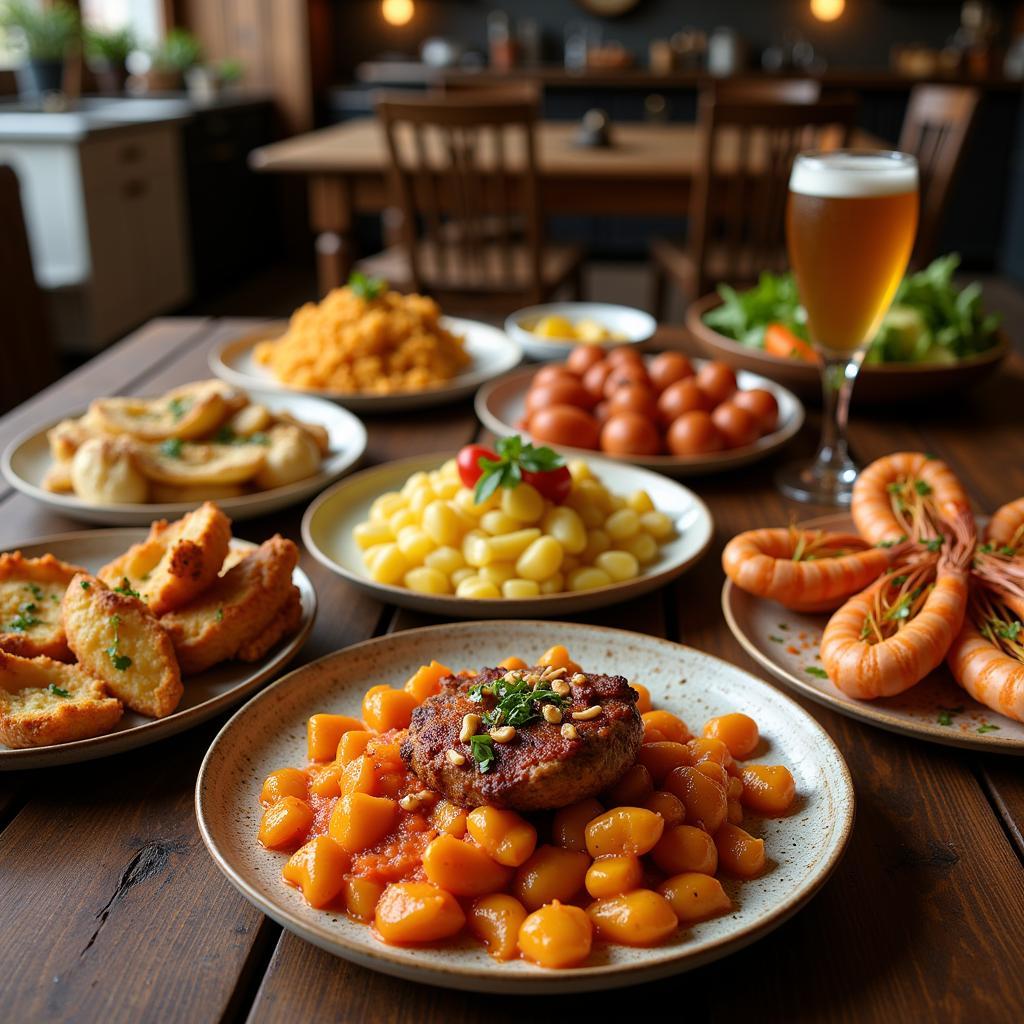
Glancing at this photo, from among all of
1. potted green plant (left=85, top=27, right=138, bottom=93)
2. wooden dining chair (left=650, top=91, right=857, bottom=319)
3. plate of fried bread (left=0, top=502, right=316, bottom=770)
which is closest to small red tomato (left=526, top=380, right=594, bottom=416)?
plate of fried bread (left=0, top=502, right=316, bottom=770)

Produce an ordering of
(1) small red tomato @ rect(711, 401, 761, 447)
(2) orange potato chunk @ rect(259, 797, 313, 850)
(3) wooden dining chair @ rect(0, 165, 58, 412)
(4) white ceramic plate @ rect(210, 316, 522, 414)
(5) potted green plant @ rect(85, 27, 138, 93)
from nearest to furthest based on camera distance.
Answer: (2) orange potato chunk @ rect(259, 797, 313, 850)
(1) small red tomato @ rect(711, 401, 761, 447)
(4) white ceramic plate @ rect(210, 316, 522, 414)
(3) wooden dining chair @ rect(0, 165, 58, 412)
(5) potted green plant @ rect(85, 27, 138, 93)

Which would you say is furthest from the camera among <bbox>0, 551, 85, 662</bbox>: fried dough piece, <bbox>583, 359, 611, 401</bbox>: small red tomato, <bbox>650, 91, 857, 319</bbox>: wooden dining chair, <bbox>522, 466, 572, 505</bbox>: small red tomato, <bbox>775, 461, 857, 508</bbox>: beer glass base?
→ <bbox>650, 91, 857, 319</bbox>: wooden dining chair

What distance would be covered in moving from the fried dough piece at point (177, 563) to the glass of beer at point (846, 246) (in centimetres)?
85

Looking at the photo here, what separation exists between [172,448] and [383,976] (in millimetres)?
A: 958

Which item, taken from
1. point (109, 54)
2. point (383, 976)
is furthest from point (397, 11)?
point (383, 976)

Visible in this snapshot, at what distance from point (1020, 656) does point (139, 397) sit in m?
1.57

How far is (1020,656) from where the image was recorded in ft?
3.20

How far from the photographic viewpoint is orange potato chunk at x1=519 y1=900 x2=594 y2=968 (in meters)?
0.67

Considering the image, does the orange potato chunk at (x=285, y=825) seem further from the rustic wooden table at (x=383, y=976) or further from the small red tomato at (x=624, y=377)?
the small red tomato at (x=624, y=377)

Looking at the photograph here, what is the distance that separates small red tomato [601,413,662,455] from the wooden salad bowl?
399 millimetres

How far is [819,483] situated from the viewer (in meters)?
1.56

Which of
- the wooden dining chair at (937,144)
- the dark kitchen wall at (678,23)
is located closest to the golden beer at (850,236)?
the wooden dining chair at (937,144)

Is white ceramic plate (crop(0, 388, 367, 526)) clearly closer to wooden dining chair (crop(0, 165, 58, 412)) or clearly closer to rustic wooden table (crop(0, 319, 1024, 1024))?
rustic wooden table (crop(0, 319, 1024, 1024))

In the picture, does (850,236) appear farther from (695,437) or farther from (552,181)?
(552,181)
